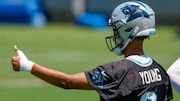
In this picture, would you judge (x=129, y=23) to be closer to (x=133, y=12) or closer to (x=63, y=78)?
(x=133, y=12)

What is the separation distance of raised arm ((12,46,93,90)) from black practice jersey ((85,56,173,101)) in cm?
7

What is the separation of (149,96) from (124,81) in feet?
0.95

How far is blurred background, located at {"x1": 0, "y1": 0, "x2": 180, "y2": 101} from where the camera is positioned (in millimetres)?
13719

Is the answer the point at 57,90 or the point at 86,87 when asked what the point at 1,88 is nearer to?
the point at 57,90

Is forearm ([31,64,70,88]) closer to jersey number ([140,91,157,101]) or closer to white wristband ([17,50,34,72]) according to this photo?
white wristband ([17,50,34,72])

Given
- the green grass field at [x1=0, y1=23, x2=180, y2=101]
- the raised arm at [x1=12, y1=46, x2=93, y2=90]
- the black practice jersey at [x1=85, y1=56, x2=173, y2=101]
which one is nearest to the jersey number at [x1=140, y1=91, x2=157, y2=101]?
the black practice jersey at [x1=85, y1=56, x2=173, y2=101]

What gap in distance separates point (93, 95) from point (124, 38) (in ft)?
23.1

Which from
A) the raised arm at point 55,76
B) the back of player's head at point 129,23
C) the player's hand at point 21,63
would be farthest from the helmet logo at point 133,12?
the player's hand at point 21,63

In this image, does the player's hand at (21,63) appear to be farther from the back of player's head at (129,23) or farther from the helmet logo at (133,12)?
the helmet logo at (133,12)

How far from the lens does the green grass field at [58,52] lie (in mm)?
13094

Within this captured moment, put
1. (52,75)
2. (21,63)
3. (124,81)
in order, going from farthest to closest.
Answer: (21,63) → (52,75) → (124,81)

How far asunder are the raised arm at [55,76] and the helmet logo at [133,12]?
687 millimetres

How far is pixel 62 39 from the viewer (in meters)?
24.2

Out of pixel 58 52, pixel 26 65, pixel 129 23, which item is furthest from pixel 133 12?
pixel 58 52
